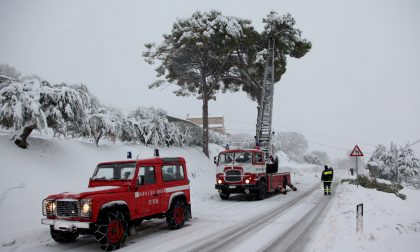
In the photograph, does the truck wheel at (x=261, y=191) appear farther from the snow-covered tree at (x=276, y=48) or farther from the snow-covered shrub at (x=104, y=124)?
the snow-covered tree at (x=276, y=48)

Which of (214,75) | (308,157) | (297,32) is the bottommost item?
(308,157)

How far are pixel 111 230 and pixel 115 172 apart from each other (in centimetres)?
174

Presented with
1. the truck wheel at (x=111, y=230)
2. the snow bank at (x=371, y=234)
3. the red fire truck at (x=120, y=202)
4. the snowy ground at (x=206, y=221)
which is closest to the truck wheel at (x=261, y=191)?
the snowy ground at (x=206, y=221)

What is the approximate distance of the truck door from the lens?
8.64 m

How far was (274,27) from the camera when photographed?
27.5 meters

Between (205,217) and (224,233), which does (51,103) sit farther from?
(224,233)

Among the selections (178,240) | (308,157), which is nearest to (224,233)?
(178,240)

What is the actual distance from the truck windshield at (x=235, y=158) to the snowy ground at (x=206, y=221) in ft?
6.59

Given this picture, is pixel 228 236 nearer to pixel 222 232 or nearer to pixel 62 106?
pixel 222 232

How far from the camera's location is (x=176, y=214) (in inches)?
393

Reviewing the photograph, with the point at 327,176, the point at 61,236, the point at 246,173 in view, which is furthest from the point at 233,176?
the point at 61,236

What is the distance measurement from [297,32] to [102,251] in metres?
24.9

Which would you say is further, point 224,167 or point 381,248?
point 224,167

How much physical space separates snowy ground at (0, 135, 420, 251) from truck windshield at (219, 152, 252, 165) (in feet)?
6.59
